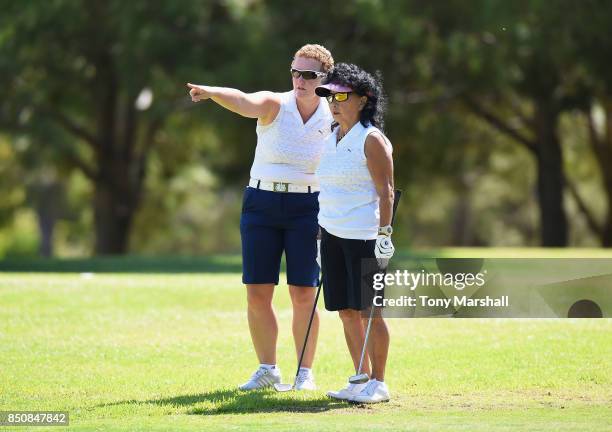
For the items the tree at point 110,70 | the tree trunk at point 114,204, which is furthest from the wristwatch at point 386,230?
the tree trunk at point 114,204

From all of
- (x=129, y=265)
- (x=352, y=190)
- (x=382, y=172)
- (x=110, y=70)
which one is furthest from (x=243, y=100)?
(x=110, y=70)

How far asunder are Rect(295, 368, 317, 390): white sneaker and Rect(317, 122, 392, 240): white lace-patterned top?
130 cm

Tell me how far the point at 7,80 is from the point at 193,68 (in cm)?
478

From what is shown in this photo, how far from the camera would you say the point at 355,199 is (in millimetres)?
7629

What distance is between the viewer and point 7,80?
28156 millimetres

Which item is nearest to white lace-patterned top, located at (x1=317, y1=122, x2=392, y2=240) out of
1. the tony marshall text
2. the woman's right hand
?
the tony marshall text

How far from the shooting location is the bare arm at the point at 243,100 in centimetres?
763

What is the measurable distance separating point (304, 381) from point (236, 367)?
1375 mm

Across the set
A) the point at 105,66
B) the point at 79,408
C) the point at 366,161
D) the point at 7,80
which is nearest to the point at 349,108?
the point at 366,161

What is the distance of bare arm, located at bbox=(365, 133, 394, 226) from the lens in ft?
24.6

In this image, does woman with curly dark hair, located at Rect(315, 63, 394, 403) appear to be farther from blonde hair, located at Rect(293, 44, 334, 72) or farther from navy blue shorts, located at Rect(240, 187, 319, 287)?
navy blue shorts, located at Rect(240, 187, 319, 287)

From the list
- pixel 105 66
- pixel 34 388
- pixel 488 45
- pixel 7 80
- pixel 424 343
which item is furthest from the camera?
pixel 105 66

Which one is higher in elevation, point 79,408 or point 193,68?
point 193,68

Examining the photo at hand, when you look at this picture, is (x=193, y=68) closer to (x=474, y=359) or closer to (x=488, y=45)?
(x=488, y=45)
